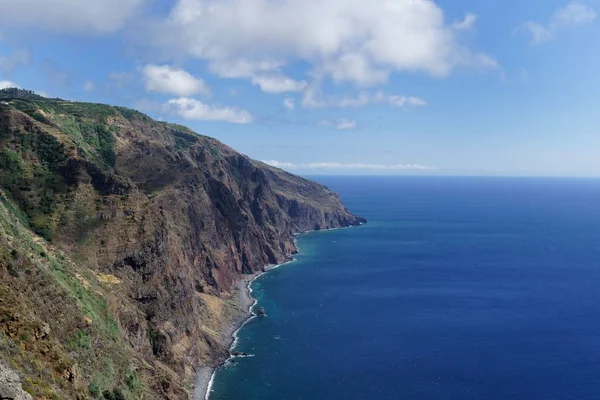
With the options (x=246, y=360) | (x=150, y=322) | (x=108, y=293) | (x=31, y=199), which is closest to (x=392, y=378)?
(x=246, y=360)

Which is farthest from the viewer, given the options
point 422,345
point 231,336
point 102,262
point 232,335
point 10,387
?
point 232,335

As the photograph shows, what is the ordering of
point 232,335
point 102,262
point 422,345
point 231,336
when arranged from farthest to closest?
point 232,335 → point 231,336 → point 422,345 → point 102,262

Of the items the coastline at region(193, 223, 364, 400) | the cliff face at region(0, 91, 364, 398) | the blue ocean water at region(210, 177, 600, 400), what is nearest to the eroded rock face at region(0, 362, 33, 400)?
the cliff face at region(0, 91, 364, 398)

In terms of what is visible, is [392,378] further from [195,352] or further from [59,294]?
[59,294]

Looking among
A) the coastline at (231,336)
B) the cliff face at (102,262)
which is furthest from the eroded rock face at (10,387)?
the coastline at (231,336)

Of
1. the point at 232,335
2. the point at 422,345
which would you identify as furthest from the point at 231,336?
the point at 422,345

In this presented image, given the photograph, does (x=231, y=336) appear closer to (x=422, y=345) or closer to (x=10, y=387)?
(x=422, y=345)
